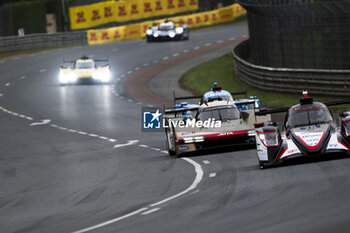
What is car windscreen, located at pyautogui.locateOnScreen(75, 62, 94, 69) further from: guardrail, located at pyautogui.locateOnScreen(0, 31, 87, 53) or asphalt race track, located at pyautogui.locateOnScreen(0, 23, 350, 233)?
guardrail, located at pyautogui.locateOnScreen(0, 31, 87, 53)

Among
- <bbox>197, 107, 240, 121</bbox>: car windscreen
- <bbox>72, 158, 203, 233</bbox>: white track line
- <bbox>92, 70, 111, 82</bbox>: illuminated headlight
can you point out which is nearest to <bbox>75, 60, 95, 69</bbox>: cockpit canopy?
<bbox>92, 70, 111, 82</bbox>: illuminated headlight

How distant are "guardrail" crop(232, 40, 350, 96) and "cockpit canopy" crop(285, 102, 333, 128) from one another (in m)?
11.1

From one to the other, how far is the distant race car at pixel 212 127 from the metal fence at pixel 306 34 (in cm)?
927

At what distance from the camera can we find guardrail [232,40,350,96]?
29609 mm

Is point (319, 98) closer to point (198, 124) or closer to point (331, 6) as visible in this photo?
point (331, 6)

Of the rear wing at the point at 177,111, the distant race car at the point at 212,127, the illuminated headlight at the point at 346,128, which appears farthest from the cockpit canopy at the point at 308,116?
the rear wing at the point at 177,111

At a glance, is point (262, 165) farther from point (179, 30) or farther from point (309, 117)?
point (179, 30)

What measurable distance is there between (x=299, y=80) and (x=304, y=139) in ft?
50.3

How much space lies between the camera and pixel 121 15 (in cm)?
7612

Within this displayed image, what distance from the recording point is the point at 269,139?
56.2 feet

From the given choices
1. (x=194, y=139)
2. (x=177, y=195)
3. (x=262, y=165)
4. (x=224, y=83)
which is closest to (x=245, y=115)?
(x=194, y=139)

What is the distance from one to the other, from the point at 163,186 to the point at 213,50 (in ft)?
141

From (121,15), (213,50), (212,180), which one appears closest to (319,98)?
(212,180)

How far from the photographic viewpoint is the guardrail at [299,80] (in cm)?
2961
